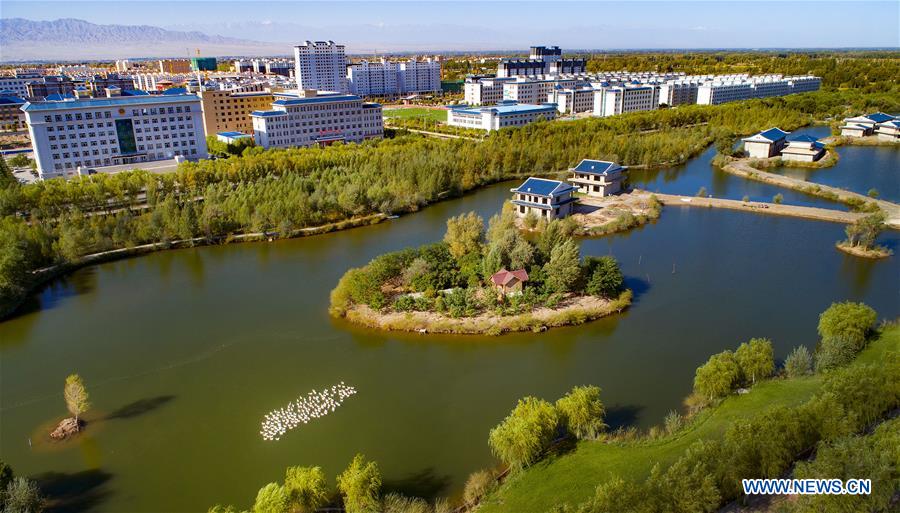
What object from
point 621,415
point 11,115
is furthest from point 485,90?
point 621,415

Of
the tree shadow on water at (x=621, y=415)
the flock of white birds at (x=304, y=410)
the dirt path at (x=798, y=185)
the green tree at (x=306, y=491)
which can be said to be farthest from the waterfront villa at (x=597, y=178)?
the green tree at (x=306, y=491)

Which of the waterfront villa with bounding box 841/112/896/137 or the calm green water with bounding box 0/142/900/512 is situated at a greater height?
the waterfront villa with bounding box 841/112/896/137

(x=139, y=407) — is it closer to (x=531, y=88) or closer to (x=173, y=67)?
(x=531, y=88)

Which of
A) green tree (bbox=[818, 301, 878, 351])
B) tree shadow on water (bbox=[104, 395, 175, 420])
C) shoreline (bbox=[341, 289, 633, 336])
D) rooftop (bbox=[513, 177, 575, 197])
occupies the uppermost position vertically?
rooftop (bbox=[513, 177, 575, 197])

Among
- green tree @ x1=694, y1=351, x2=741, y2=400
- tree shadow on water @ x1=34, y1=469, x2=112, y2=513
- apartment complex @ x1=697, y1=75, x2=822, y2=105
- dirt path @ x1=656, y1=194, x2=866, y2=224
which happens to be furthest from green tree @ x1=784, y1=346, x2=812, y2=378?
apartment complex @ x1=697, y1=75, x2=822, y2=105

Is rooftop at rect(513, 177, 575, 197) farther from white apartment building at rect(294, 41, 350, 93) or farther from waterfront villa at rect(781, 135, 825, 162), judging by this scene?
white apartment building at rect(294, 41, 350, 93)

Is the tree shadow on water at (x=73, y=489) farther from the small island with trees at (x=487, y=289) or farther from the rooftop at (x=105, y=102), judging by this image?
the rooftop at (x=105, y=102)
